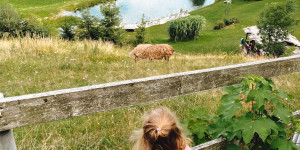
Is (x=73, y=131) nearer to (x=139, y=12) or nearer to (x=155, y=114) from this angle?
(x=155, y=114)

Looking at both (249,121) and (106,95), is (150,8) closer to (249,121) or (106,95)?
(249,121)

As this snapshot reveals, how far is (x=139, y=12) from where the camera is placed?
4275 cm

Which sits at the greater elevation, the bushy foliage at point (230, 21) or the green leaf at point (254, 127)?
the bushy foliage at point (230, 21)

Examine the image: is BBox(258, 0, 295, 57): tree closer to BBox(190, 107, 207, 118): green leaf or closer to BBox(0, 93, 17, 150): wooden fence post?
BBox(190, 107, 207, 118): green leaf

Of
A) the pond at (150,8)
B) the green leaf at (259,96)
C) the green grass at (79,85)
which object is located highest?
the pond at (150,8)

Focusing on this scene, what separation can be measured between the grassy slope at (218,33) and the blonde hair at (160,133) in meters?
15.8

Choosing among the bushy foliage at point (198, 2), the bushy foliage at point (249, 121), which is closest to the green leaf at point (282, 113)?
the bushy foliage at point (249, 121)

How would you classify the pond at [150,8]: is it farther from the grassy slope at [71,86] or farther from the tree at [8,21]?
the grassy slope at [71,86]

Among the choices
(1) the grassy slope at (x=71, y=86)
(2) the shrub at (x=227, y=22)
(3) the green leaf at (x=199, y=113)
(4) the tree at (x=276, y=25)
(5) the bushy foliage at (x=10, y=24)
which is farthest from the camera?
(2) the shrub at (x=227, y=22)

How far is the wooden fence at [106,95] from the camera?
4.27ft

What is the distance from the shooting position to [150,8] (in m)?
46.5

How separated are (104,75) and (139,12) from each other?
39.4 metres

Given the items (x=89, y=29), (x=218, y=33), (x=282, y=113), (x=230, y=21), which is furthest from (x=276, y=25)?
(x=282, y=113)

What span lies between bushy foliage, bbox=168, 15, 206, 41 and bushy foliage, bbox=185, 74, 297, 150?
1039 inches
